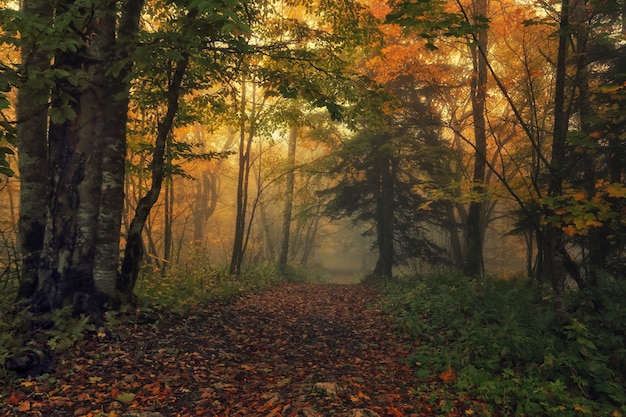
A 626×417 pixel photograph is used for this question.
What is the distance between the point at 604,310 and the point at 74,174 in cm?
984

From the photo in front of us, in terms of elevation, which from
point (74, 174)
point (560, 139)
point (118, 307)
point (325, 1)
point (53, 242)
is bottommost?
point (118, 307)

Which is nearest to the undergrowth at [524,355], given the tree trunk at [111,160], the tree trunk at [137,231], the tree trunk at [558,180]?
the tree trunk at [558,180]

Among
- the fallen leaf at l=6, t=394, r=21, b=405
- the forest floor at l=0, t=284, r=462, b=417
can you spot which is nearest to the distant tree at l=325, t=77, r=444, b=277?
the forest floor at l=0, t=284, r=462, b=417

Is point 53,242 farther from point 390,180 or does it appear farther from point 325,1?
point 390,180

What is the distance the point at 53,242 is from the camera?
6672 millimetres

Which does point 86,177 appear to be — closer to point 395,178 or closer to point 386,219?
point 386,219

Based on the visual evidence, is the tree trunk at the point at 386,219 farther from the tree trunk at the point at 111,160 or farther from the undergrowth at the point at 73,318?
the tree trunk at the point at 111,160

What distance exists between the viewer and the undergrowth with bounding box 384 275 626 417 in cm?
517

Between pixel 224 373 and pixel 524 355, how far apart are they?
4570 mm

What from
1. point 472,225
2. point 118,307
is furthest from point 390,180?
point 118,307

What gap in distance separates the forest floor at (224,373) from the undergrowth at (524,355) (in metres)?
0.56

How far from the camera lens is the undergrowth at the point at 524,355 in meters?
5.17

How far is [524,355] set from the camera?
235 inches

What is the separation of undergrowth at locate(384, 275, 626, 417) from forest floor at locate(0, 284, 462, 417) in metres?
0.56
